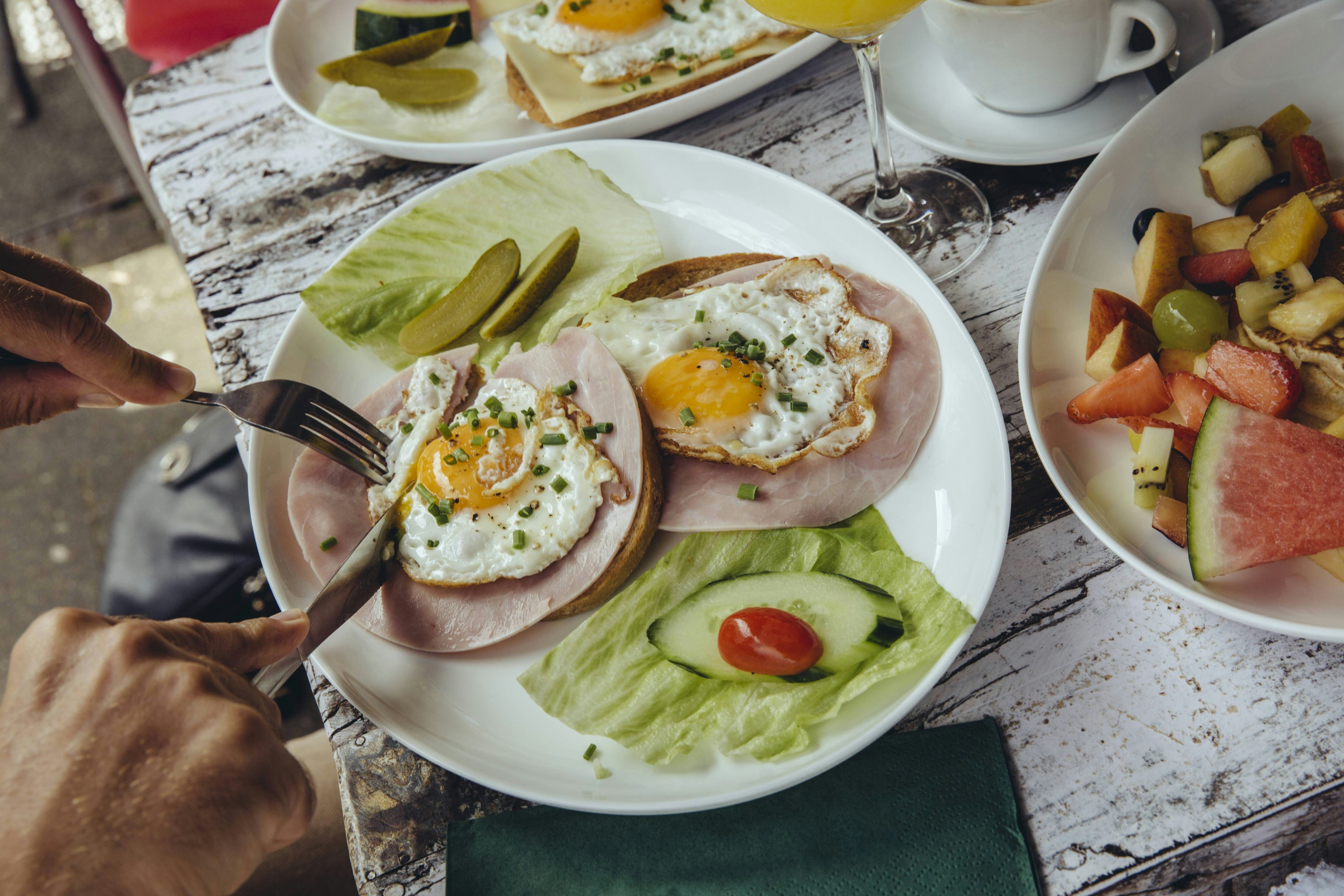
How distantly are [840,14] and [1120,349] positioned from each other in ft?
2.44

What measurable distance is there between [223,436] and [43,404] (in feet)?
3.39

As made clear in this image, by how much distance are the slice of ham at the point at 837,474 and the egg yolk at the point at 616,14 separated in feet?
4.06

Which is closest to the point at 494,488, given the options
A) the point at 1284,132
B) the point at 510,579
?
the point at 510,579

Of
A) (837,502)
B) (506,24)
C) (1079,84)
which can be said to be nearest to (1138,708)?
(837,502)

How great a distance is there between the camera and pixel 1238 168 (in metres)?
1.61

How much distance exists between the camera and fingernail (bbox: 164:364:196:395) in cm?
166

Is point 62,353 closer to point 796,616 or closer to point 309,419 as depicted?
point 309,419

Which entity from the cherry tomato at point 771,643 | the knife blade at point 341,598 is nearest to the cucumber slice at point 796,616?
the cherry tomato at point 771,643

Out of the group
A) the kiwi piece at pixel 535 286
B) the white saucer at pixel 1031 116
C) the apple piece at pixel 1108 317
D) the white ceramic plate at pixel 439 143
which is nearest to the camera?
the apple piece at pixel 1108 317

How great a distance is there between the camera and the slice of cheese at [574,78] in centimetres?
230

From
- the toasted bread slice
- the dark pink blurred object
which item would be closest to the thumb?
the toasted bread slice

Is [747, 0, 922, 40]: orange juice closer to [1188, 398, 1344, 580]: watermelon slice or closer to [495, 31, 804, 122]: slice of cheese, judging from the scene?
[495, 31, 804, 122]: slice of cheese

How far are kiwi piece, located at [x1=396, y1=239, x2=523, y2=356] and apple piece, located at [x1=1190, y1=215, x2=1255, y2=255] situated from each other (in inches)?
55.1

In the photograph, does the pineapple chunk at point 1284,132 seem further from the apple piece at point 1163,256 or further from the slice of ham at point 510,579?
the slice of ham at point 510,579
